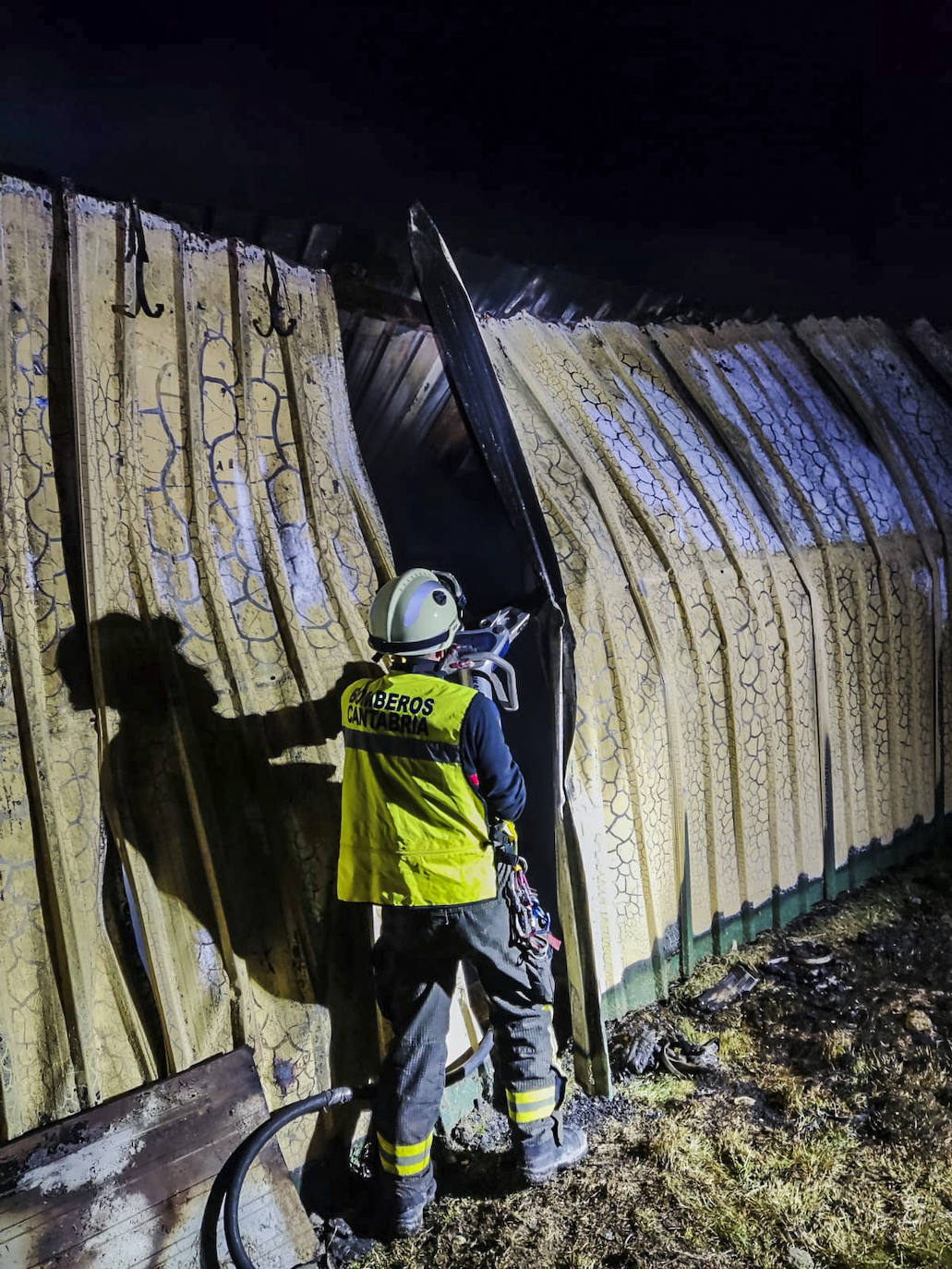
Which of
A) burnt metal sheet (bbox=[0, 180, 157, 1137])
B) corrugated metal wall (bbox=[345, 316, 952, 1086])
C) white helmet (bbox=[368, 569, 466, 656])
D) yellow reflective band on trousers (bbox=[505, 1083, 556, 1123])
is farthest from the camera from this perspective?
corrugated metal wall (bbox=[345, 316, 952, 1086])

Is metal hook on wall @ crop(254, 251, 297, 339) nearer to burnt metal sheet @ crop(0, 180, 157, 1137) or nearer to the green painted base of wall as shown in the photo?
burnt metal sheet @ crop(0, 180, 157, 1137)

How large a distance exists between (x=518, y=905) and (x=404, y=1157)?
3.00 ft

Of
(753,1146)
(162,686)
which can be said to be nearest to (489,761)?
(162,686)

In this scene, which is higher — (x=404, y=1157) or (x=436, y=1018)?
(x=436, y=1018)

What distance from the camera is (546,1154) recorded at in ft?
9.27

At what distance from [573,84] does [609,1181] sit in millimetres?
5666

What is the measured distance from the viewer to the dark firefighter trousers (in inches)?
105

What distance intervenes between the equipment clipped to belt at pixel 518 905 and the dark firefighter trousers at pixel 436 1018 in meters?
0.04

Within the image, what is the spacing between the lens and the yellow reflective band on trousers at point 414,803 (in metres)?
2.55

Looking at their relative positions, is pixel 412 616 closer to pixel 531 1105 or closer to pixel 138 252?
pixel 531 1105

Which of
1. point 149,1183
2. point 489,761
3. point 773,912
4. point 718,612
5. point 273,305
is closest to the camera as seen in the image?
point 149,1183

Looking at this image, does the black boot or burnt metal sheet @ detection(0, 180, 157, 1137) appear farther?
the black boot

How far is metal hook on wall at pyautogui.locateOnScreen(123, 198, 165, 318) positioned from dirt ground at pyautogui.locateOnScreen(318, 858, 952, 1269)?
3531mm

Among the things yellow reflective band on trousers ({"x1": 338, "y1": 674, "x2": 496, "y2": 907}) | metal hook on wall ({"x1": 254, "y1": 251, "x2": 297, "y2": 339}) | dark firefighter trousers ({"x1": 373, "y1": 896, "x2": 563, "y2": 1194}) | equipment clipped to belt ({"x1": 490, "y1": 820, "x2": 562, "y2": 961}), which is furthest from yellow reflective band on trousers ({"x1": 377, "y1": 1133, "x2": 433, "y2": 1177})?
metal hook on wall ({"x1": 254, "y1": 251, "x2": 297, "y2": 339})
